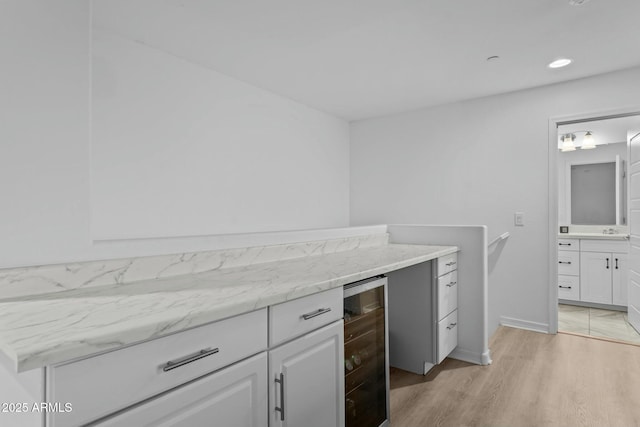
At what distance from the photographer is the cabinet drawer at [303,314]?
120 centimetres

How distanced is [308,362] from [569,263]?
408cm

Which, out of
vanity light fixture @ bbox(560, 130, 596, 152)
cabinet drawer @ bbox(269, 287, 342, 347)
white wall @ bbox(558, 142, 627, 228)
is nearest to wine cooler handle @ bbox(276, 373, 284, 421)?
cabinet drawer @ bbox(269, 287, 342, 347)

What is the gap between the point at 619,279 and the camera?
3.87m

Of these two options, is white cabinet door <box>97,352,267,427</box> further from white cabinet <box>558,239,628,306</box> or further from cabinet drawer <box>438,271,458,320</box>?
white cabinet <box>558,239,628,306</box>

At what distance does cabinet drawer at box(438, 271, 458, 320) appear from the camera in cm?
240

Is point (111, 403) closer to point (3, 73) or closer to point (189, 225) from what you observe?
point (3, 73)

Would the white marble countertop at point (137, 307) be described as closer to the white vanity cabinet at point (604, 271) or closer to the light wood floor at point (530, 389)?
the light wood floor at point (530, 389)

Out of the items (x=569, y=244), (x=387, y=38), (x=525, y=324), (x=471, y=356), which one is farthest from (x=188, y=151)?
(x=569, y=244)

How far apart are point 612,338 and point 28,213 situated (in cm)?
407

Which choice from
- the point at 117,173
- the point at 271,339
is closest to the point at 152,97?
the point at 117,173

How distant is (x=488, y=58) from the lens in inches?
105

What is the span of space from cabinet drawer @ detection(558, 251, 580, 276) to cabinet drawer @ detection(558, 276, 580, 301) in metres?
0.06

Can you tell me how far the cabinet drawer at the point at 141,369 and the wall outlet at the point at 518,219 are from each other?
3.01 meters

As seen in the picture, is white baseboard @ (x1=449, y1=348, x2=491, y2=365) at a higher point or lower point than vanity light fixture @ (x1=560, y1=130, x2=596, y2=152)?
lower
